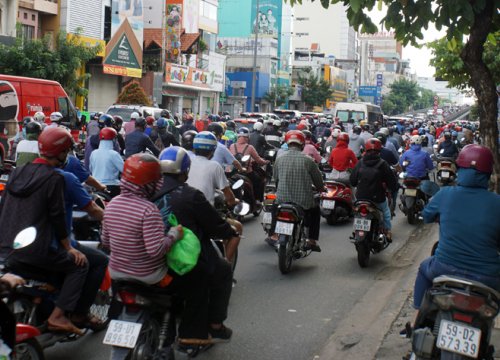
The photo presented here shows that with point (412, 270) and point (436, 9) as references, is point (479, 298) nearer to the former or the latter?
point (436, 9)

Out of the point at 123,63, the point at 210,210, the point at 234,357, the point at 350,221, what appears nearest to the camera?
the point at 210,210

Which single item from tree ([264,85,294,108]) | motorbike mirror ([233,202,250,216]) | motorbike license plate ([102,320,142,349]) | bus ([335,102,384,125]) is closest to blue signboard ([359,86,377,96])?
tree ([264,85,294,108])

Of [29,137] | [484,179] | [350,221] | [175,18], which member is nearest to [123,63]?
[175,18]

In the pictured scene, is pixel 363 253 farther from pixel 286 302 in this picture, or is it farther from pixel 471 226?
pixel 471 226

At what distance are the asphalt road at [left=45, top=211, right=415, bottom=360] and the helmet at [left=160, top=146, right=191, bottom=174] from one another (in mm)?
1568

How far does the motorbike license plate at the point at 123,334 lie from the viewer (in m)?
4.49

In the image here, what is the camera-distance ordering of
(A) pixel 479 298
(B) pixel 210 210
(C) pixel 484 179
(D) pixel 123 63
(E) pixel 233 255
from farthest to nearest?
(D) pixel 123 63 → (E) pixel 233 255 → (B) pixel 210 210 → (C) pixel 484 179 → (A) pixel 479 298

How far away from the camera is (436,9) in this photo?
6.29 metres

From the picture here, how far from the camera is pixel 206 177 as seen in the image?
7.59 metres

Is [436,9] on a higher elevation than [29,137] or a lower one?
higher

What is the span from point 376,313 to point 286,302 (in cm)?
93

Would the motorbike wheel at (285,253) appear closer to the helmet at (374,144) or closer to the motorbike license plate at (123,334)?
the helmet at (374,144)

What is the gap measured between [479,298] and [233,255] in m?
3.46

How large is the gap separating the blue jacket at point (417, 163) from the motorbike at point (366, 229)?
4138 millimetres
